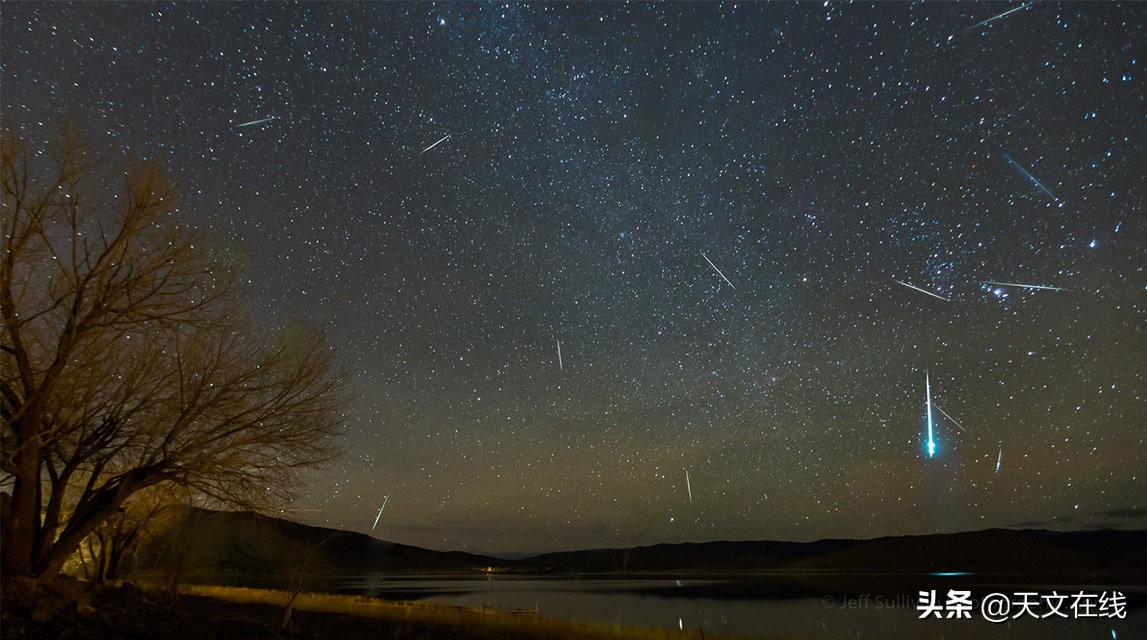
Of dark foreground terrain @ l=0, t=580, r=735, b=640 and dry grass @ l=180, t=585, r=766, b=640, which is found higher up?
dark foreground terrain @ l=0, t=580, r=735, b=640

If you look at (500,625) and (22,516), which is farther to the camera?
(500,625)

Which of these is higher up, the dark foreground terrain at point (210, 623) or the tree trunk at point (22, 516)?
the tree trunk at point (22, 516)

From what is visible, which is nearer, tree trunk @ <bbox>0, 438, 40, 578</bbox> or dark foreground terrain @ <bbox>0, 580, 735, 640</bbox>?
dark foreground terrain @ <bbox>0, 580, 735, 640</bbox>

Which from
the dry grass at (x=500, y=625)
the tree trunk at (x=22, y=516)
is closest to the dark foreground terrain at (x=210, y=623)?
the dry grass at (x=500, y=625)

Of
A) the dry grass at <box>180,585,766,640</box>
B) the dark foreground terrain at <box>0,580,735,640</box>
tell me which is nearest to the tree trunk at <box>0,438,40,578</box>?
the dark foreground terrain at <box>0,580,735,640</box>

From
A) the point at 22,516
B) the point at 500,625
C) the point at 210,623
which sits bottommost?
the point at 500,625

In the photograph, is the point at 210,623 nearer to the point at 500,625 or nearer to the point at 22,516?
the point at 22,516

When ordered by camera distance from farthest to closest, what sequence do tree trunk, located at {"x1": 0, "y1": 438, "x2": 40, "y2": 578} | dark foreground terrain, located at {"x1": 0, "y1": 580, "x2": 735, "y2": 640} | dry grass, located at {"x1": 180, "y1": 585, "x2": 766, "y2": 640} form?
1. dry grass, located at {"x1": 180, "y1": 585, "x2": 766, "y2": 640}
2. tree trunk, located at {"x1": 0, "y1": 438, "x2": 40, "y2": 578}
3. dark foreground terrain, located at {"x1": 0, "y1": 580, "x2": 735, "y2": 640}

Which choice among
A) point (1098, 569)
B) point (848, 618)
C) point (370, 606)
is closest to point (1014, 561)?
point (1098, 569)

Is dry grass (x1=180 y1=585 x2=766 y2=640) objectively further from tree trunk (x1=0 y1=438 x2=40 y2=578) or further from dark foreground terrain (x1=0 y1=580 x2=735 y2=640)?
tree trunk (x1=0 y1=438 x2=40 y2=578)

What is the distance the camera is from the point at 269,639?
12.4 m

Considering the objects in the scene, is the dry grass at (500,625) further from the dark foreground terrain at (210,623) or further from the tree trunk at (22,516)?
the tree trunk at (22,516)

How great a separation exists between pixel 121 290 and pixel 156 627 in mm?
5069

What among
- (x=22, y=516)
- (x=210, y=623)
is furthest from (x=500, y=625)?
(x=22, y=516)
